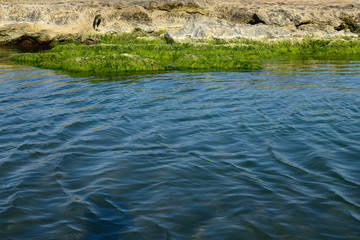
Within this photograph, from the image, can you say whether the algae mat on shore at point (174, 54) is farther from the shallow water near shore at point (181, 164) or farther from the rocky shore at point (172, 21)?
the shallow water near shore at point (181, 164)

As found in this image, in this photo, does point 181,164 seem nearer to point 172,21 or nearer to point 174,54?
point 174,54

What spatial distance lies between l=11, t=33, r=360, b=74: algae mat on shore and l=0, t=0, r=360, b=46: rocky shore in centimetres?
163

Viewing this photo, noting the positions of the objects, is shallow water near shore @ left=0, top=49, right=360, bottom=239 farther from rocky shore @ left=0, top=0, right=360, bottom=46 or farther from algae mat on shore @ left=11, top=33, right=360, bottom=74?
rocky shore @ left=0, top=0, right=360, bottom=46

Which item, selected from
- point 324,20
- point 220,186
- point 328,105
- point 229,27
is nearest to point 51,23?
point 229,27

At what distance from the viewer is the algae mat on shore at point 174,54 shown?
68.3 feet

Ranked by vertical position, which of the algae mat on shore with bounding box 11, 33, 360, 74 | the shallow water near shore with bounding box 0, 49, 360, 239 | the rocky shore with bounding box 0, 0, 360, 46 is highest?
the rocky shore with bounding box 0, 0, 360, 46

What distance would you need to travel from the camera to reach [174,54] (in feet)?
84.9

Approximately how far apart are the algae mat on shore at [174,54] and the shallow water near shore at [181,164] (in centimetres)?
661

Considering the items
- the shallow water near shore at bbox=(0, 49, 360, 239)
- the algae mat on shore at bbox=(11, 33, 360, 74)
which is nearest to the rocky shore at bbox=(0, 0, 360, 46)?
the algae mat on shore at bbox=(11, 33, 360, 74)

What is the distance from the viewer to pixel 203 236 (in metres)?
5.14

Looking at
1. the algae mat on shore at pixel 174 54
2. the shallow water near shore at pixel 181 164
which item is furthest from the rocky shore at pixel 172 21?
the shallow water near shore at pixel 181 164

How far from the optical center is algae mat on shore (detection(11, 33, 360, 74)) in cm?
2081

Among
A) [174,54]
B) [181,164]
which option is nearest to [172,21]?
[174,54]

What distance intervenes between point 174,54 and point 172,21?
395 inches
